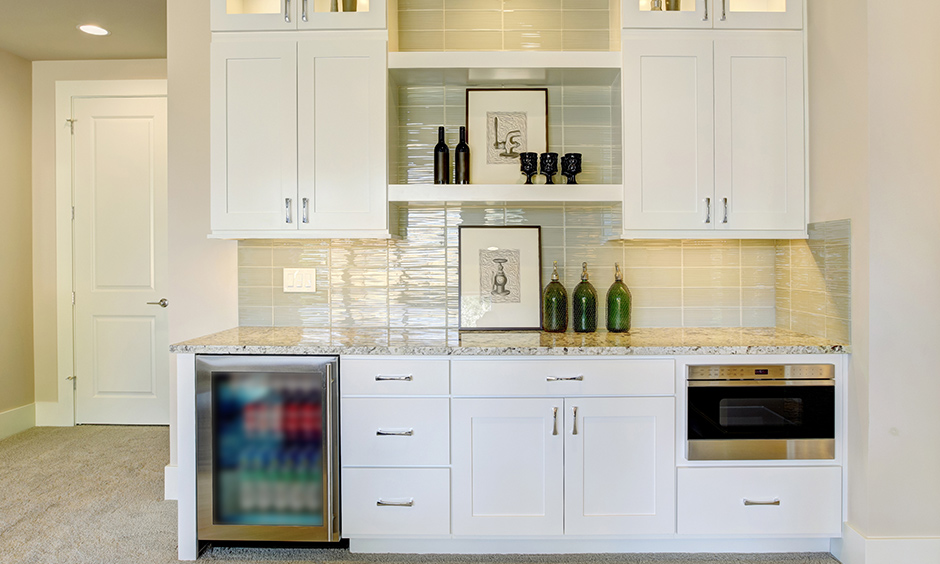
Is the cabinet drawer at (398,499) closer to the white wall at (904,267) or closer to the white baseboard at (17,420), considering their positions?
the white wall at (904,267)

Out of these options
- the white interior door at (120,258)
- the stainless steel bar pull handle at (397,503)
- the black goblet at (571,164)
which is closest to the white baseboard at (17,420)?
the white interior door at (120,258)

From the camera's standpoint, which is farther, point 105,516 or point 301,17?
point 105,516

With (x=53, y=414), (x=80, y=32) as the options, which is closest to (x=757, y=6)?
(x=80, y=32)

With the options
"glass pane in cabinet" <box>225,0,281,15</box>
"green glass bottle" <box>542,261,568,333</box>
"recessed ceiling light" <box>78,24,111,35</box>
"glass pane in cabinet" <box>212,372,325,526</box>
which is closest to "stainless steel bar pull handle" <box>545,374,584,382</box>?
"green glass bottle" <box>542,261,568,333</box>

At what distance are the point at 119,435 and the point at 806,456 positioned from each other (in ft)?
13.3

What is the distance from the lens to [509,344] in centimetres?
227

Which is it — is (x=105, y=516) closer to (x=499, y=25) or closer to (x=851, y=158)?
(x=499, y=25)

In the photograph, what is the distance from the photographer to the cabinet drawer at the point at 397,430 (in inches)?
87.4

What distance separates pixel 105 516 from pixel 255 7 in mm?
2393

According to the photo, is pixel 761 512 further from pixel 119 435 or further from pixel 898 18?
pixel 119 435

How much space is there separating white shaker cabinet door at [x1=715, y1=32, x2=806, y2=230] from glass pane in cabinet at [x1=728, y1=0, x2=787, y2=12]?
4.4 inches

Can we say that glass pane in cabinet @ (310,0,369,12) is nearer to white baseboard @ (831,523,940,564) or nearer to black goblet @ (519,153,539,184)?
black goblet @ (519,153,539,184)

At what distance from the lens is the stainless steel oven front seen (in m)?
2.21

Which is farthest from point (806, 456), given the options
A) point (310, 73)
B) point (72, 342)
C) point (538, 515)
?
point (72, 342)
